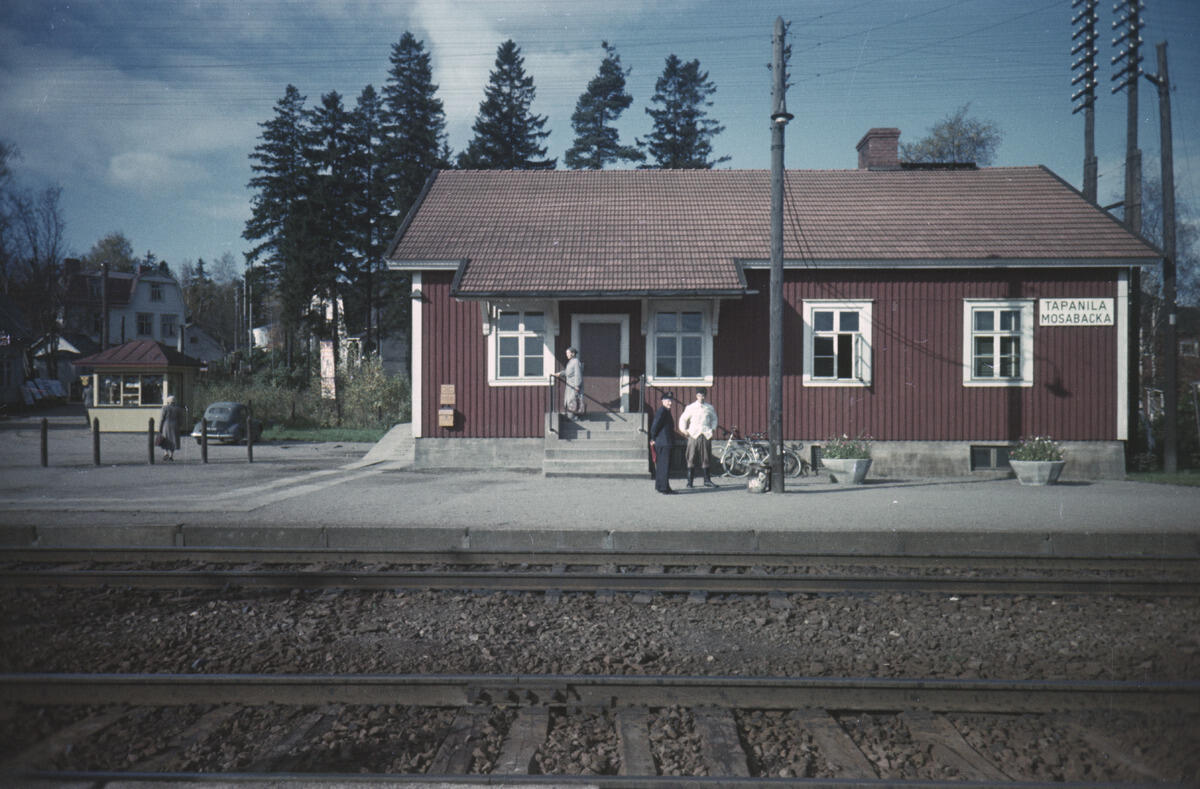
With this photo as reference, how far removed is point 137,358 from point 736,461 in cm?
2398

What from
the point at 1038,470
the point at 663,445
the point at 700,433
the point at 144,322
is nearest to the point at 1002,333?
the point at 1038,470

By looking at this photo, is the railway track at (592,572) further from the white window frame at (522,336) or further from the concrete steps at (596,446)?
the white window frame at (522,336)

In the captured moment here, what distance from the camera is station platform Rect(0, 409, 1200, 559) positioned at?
8.19m

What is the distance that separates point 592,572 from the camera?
7.21 meters

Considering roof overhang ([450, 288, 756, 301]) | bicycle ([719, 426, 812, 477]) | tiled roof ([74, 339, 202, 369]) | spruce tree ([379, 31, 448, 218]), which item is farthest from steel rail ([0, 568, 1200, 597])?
spruce tree ([379, 31, 448, 218])

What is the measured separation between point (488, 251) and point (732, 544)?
34.9ft

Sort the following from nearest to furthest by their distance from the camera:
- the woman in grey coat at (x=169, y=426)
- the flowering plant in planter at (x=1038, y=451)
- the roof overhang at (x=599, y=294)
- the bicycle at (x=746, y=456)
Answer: the flowering plant in planter at (x=1038, y=451) → the roof overhang at (x=599, y=294) → the bicycle at (x=746, y=456) → the woman in grey coat at (x=169, y=426)

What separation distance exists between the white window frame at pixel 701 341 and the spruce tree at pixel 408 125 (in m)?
23.3

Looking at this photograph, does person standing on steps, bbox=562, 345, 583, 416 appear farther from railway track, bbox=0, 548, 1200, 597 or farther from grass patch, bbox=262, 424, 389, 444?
grass patch, bbox=262, 424, 389, 444

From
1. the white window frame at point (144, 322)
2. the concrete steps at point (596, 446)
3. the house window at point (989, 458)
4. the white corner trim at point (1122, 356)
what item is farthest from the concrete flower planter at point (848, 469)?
the white window frame at point (144, 322)

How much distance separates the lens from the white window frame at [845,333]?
1620 centimetres

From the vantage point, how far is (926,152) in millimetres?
36375

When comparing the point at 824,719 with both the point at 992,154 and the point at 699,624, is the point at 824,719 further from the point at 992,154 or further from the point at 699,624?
the point at 992,154

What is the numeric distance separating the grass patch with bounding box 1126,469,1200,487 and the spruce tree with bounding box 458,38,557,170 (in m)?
33.9
